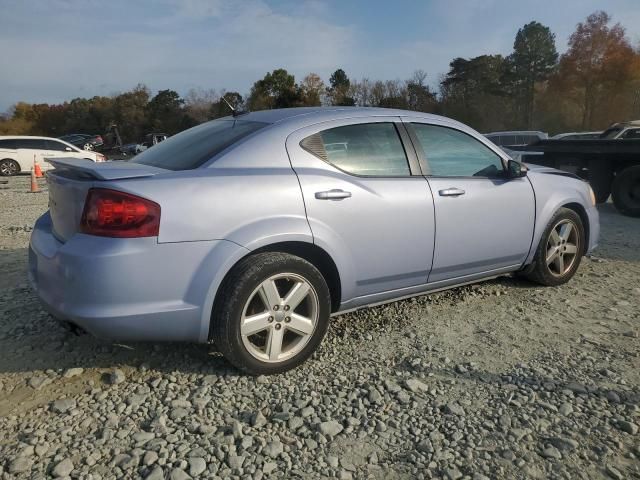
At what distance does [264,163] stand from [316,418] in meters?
1.38

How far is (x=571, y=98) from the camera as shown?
42188 mm

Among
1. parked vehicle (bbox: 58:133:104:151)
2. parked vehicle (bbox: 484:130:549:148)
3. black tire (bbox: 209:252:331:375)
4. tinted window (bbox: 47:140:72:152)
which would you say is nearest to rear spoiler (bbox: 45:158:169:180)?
black tire (bbox: 209:252:331:375)

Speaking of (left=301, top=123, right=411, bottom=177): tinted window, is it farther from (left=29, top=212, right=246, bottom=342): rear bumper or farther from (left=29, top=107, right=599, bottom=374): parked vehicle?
(left=29, top=212, right=246, bottom=342): rear bumper

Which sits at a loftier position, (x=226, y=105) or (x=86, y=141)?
(x=226, y=105)

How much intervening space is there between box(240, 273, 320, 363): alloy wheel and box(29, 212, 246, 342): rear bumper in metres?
0.24

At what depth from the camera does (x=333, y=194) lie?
9.72 ft

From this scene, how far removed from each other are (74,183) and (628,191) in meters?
8.76

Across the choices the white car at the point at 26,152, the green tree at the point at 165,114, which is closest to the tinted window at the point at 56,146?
the white car at the point at 26,152

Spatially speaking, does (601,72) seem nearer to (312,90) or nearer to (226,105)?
(312,90)

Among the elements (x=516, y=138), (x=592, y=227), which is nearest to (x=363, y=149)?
(x=592, y=227)

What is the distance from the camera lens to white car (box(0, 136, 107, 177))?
1833 centimetres

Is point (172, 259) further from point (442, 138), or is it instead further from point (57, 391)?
point (442, 138)

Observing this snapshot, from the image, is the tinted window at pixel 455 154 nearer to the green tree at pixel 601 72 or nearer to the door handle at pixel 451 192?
the door handle at pixel 451 192

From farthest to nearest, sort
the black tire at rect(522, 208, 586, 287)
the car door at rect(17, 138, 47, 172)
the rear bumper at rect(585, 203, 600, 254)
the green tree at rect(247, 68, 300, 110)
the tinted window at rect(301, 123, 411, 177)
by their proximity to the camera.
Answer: the green tree at rect(247, 68, 300, 110), the car door at rect(17, 138, 47, 172), the rear bumper at rect(585, 203, 600, 254), the black tire at rect(522, 208, 586, 287), the tinted window at rect(301, 123, 411, 177)
